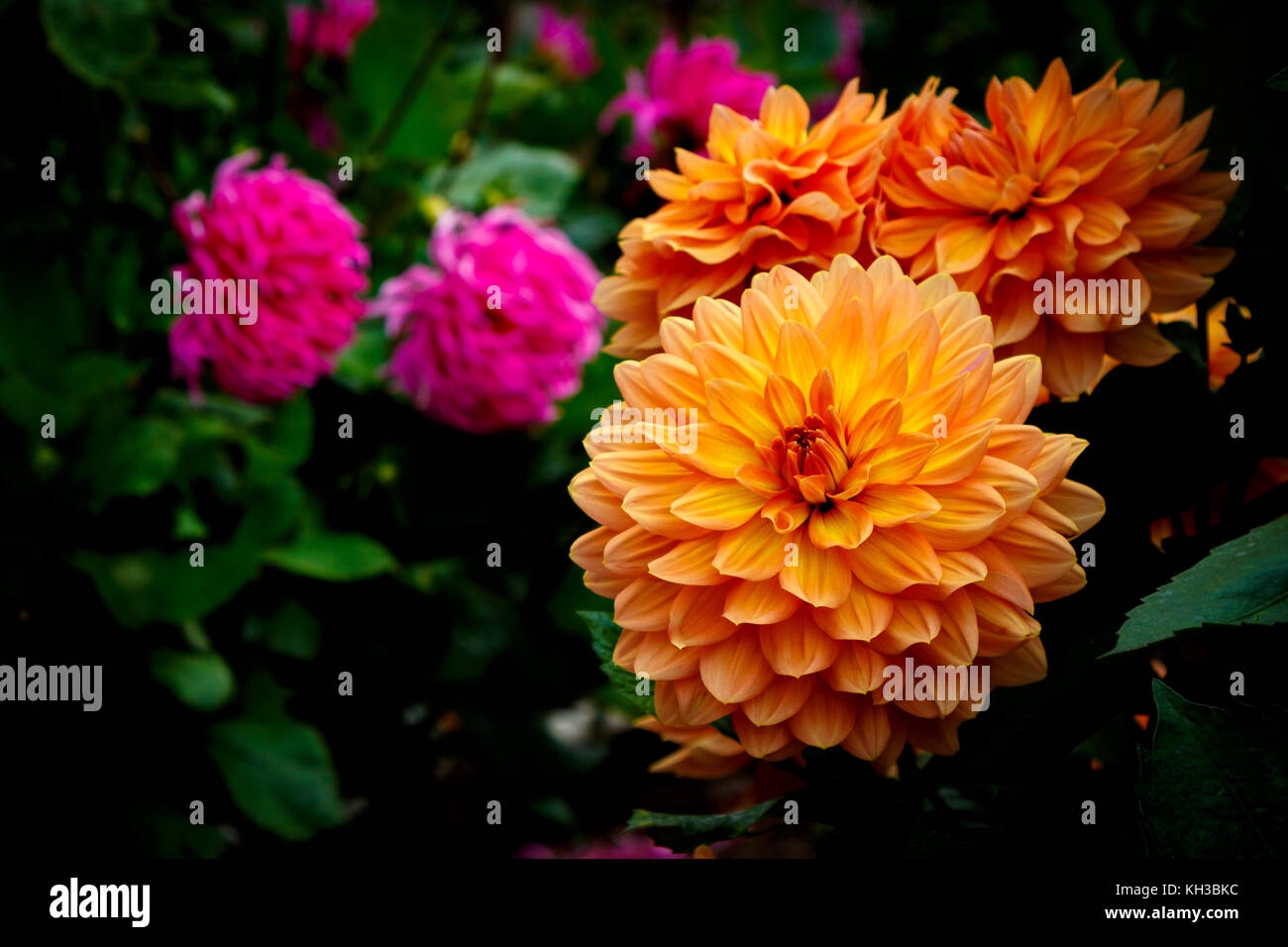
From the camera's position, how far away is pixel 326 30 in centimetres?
130

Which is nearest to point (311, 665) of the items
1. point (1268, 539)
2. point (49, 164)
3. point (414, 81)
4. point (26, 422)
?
point (26, 422)

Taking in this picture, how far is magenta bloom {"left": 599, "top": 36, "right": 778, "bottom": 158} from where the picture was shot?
3.84 feet

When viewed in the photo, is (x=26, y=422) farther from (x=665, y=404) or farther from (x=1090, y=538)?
(x=1090, y=538)

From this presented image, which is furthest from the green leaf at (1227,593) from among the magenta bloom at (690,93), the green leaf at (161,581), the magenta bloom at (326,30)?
the magenta bloom at (326,30)

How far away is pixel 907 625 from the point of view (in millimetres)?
365

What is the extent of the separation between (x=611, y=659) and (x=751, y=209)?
21 centimetres

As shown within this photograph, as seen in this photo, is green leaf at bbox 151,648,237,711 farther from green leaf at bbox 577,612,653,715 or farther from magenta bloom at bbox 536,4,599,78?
magenta bloom at bbox 536,4,599,78

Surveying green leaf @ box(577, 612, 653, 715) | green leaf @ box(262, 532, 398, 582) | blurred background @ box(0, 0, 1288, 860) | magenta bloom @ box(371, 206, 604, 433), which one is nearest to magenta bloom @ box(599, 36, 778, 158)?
blurred background @ box(0, 0, 1288, 860)

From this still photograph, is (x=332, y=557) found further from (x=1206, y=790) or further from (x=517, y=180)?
(x=1206, y=790)

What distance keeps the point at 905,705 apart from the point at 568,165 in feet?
3.42

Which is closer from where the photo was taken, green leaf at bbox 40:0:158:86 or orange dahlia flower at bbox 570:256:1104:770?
orange dahlia flower at bbox 570:256:1104:770

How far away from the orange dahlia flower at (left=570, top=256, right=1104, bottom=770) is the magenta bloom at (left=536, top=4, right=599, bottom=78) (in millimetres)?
Answer: 1375

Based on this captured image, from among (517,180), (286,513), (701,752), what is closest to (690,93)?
(517,180)

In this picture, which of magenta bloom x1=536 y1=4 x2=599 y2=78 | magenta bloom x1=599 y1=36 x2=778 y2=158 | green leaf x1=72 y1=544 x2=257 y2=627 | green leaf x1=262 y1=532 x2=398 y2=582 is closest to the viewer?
green leaf x1=72 y1=544 x2=257 y2=627
